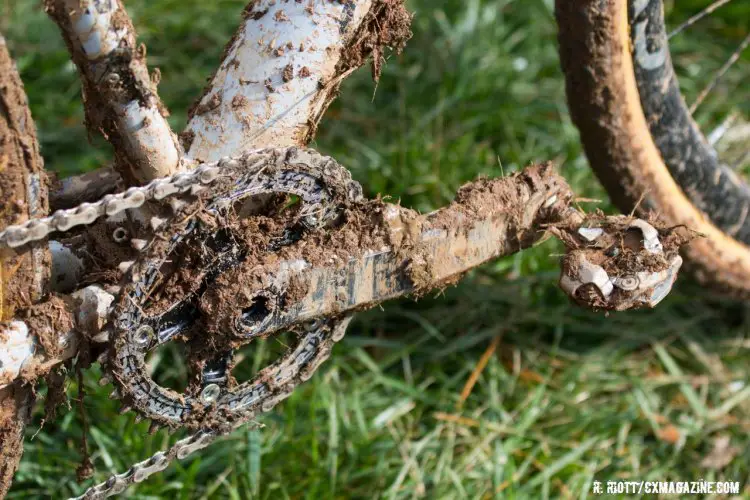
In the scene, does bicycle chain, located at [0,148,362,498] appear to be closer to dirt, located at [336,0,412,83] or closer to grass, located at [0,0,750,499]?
dirt, located at [336,0,412,83]

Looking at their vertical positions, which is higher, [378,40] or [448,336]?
[378,40]

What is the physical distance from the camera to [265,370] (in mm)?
1236

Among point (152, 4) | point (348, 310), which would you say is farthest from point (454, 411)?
point (152, 4)

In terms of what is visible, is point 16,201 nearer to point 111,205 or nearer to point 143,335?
point 111,205

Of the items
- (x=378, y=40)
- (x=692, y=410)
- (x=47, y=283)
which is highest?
(x=378, y=40)

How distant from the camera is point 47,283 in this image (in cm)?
107

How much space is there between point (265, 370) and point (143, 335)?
226mm

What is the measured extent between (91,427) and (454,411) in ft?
2.46

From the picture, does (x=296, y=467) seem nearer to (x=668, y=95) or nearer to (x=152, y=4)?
(x=668, y=95)

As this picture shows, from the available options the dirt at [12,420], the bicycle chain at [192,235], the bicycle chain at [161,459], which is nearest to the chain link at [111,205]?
the bicycle chain at [192,235]

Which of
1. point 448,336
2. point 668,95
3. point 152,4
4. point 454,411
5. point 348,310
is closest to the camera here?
point 348,310

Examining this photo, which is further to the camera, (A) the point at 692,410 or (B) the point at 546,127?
(B) the point at 546,127

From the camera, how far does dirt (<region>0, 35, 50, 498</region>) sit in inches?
38.5

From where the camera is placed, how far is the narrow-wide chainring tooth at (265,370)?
3.40 ft
